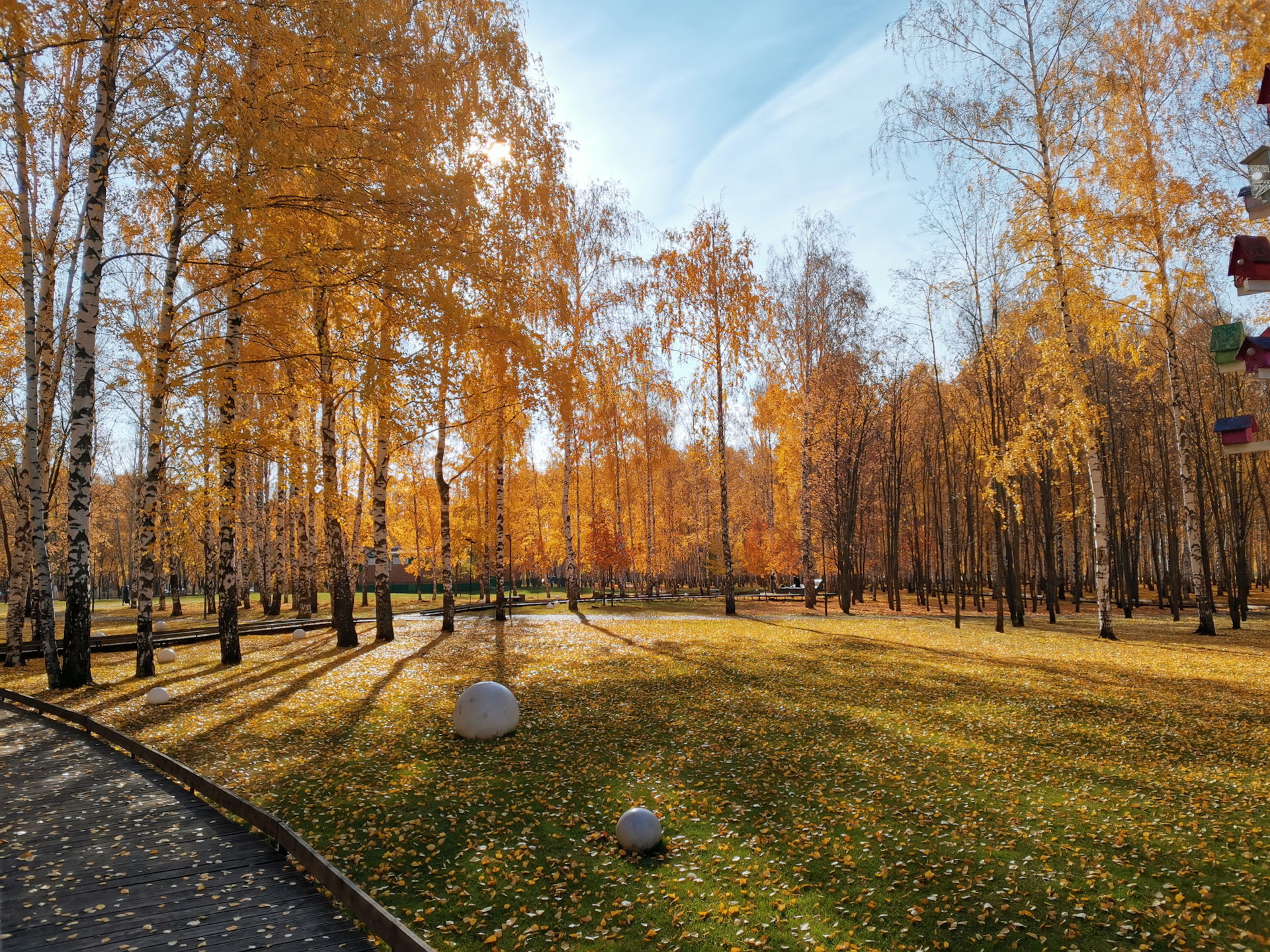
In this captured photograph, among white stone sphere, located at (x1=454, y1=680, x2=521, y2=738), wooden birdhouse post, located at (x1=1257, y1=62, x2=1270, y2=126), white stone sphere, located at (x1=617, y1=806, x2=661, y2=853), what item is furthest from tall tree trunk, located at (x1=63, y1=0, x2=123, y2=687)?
wooden birdhouse post, located at (x1=1257, y1=62, x2=1270, y2=126)

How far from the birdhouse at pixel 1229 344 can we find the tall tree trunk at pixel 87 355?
14.8 meters

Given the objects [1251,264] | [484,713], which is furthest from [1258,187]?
[484,713]

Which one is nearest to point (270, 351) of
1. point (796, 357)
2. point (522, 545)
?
point (796, 357)

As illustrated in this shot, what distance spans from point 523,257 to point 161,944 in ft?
39.5

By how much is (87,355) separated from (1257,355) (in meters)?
15.5

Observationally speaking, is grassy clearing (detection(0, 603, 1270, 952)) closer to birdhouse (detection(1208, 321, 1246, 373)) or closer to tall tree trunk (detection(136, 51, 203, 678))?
tall tree trunk (detection(136, 51, 203, 678))

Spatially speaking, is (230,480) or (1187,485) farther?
(1187,485)

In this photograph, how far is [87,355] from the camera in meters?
11.4

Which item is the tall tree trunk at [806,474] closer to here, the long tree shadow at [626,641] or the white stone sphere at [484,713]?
the long tree shadow at [626,641]

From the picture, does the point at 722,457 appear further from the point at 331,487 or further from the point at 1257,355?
the point at 1257,355

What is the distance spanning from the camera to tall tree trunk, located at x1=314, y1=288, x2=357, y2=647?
14.4 m

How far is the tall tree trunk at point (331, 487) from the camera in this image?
47.2ft

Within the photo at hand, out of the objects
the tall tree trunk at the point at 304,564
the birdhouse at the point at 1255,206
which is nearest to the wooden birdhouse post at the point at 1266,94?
the birdhouse at the point at 1255,206

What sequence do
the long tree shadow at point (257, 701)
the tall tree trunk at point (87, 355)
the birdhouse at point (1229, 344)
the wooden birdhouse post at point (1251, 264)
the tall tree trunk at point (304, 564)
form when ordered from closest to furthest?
1. the wooden birdhouse post at point (1251, 264)
2. the birdhouse at point (1229, 344)
3. the long tree shadow at point (257, 701)
4. the tall tree trunk at point (87, 355)
5. the tall tree trunk at point (304, 564)
